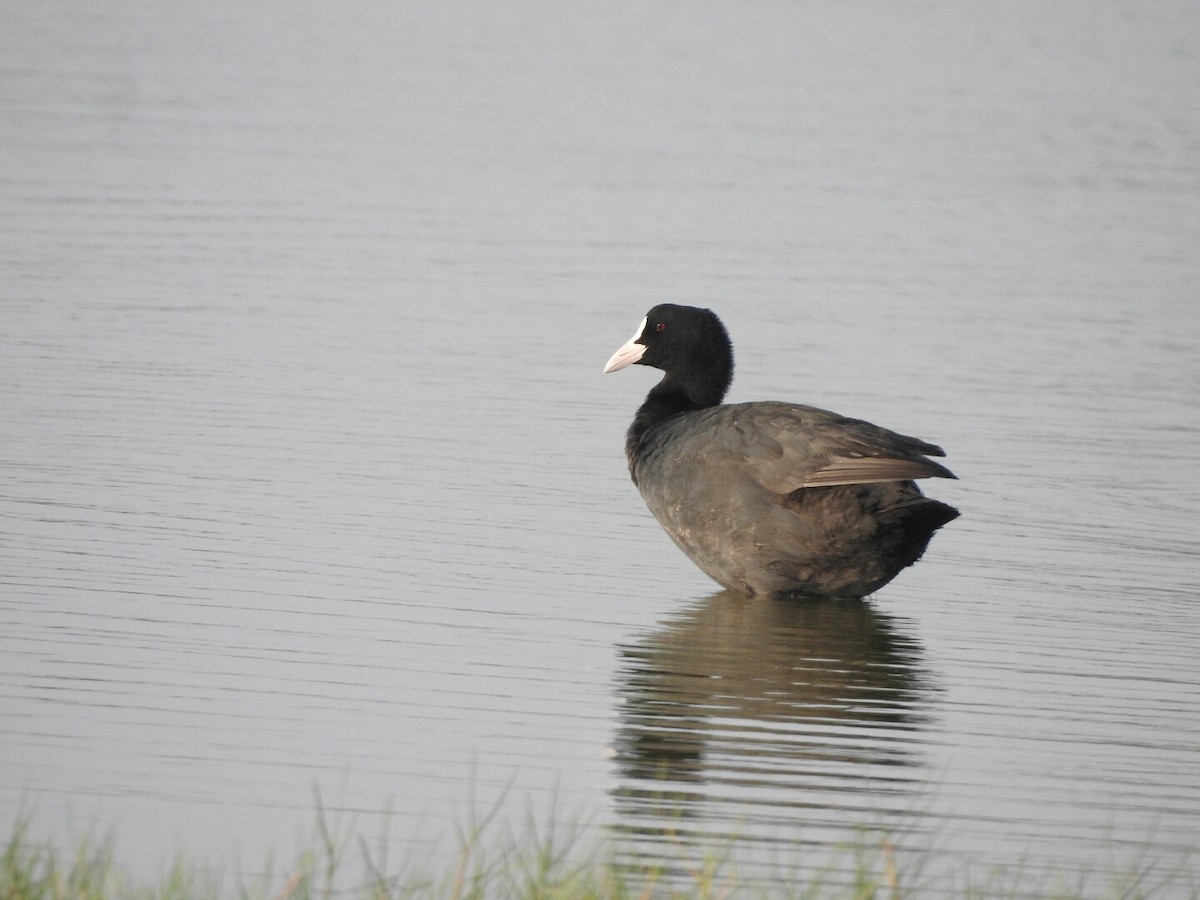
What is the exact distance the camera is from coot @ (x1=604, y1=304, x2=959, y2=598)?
861cm

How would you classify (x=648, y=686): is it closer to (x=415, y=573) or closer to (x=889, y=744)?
(x=889, y=744)

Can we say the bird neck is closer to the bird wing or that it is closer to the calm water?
the calm water

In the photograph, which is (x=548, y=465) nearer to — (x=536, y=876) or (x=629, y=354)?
(x=629, y=354)

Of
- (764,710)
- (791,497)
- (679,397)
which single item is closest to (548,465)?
(679,397)

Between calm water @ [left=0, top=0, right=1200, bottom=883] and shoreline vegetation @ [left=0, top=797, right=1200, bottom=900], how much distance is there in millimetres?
151

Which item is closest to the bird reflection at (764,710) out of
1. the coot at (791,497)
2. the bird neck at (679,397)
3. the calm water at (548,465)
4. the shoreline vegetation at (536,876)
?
the calm water at (548,465)

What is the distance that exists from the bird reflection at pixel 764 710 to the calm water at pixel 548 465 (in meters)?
0.03

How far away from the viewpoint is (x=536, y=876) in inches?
208

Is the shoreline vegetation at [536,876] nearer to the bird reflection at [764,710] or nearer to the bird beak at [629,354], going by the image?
the bird reflection at [764,710]

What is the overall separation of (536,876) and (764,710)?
2.25 m

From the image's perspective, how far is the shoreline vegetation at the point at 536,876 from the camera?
5.01 metres

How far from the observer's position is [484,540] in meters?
9.76

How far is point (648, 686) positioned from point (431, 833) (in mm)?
1850

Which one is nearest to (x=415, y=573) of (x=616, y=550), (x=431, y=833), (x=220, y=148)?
(x=616, y=550)
